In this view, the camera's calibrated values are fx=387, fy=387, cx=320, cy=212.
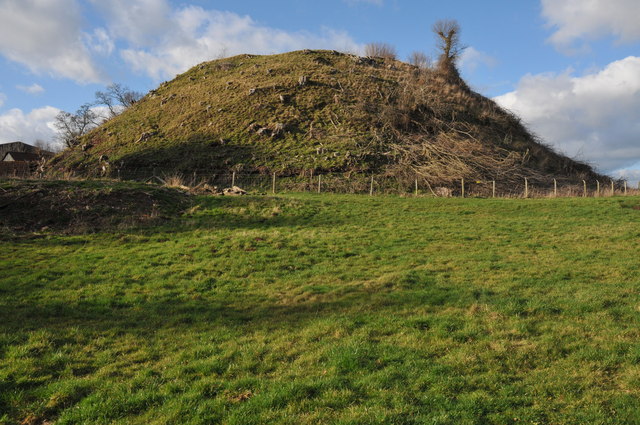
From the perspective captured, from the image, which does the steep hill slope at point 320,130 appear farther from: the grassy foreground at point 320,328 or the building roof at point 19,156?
the building roof at point 19,156

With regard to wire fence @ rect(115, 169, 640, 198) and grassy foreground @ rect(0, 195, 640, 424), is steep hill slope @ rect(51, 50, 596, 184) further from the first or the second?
grassy foreground @ rect(0, 195, 640, 424)

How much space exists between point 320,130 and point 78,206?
101 ft

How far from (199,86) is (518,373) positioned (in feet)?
211

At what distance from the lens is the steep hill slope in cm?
4309

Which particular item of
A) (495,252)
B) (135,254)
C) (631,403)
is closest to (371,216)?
(495,252)

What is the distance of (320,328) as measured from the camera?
9.23 m

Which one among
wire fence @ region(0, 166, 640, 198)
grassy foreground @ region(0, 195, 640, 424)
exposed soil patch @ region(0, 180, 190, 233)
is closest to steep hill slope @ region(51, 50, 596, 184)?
wire fence @ region(0, 166, 640, 198)

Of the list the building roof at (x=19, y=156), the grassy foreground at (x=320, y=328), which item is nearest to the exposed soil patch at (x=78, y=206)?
the grassy foreground at (x=320, y=328)

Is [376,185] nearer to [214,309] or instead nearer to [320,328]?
[214,309]

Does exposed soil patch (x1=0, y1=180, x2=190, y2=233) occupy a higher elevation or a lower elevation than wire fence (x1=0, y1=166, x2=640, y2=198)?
lower

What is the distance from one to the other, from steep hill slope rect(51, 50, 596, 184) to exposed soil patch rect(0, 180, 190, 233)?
18.1m

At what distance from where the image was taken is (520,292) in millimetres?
11258

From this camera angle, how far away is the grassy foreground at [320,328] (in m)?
5.93

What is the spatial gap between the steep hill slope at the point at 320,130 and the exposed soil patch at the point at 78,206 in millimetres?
18082
